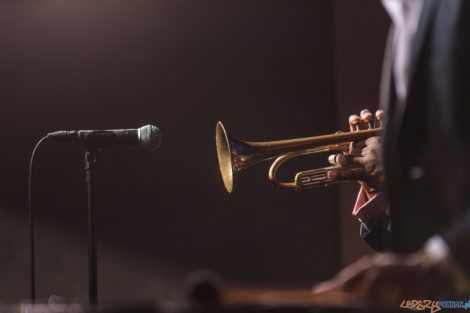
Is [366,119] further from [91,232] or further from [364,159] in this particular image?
[91,232]

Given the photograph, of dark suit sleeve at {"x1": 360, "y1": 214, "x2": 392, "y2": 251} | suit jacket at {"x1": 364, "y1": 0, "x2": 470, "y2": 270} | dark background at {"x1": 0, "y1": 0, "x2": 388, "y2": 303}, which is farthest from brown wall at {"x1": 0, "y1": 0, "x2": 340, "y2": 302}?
suit jacket at {"x1": 364, "y1": 0, "x2": 470, "y2": 270}

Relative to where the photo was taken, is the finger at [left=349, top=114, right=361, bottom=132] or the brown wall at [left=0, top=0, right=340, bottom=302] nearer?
the finger at [left=349, top=114, right=361, bottom=132]

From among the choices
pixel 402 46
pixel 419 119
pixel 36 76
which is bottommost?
pixel 419 119

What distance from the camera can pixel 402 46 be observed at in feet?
3.91

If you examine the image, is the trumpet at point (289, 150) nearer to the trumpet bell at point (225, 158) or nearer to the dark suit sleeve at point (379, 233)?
the trumpet bell at point (225, 158)

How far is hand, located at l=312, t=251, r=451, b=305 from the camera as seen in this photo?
87 cm

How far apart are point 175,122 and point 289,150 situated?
145 centimetres

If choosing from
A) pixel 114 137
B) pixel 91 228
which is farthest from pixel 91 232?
pixel 114 137

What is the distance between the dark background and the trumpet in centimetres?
111

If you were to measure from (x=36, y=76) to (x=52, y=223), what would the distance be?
3.04 ft

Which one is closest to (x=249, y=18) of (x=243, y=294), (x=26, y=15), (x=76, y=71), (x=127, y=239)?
(x=76, y=71)

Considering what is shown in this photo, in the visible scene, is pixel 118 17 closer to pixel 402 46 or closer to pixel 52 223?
pixel 52 223

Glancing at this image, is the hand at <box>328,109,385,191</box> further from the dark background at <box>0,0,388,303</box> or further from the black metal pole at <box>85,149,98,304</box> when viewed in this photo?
the dark background at <box>0,0,388,303</box>

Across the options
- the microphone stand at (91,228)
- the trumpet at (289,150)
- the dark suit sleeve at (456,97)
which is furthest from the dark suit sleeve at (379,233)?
the microphone stand at (91,228)
